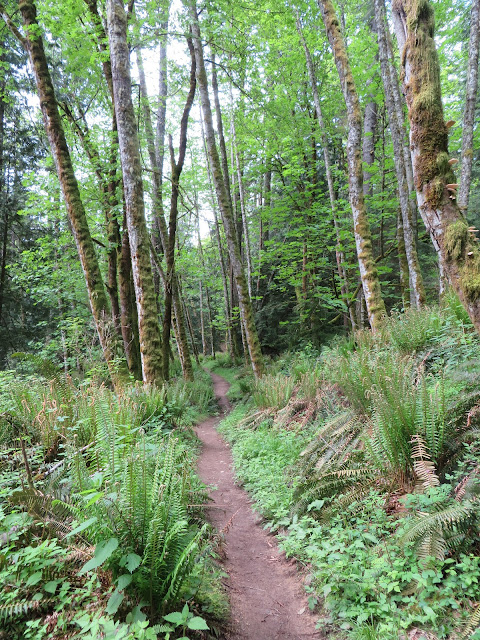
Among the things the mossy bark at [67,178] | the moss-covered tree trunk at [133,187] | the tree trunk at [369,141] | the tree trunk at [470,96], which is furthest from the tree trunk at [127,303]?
the tree trunk at [470,96]

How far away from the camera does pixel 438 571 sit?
199 centimetres

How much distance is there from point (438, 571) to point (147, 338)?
5.97m

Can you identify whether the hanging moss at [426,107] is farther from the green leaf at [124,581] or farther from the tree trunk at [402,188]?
the tree trunk at [402,188]

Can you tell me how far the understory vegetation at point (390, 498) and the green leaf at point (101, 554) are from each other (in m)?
1.46

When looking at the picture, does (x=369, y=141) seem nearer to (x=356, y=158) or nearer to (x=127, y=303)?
(x=356, y=158)

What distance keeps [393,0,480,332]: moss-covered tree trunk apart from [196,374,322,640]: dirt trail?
2512 mm

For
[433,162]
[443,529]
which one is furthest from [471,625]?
[433,162]

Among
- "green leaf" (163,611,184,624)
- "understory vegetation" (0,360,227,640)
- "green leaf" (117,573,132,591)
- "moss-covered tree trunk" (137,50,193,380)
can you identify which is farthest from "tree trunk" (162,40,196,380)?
"green leaf" (163,611,184,624)

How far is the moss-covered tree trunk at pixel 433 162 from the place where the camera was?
270 centimetres

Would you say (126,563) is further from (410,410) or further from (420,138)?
(420,138)

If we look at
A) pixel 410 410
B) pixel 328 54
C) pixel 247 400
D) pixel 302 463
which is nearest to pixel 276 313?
pixel 247 400

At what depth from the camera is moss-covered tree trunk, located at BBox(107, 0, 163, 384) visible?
6.65 meters

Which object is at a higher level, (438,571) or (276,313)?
(276,313)

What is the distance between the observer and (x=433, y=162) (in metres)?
2.83
